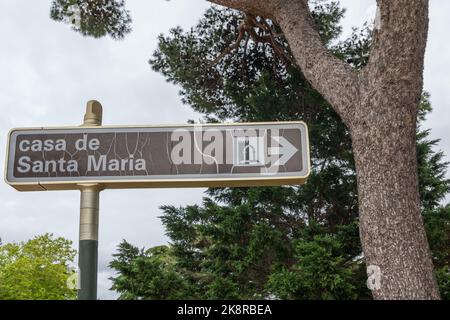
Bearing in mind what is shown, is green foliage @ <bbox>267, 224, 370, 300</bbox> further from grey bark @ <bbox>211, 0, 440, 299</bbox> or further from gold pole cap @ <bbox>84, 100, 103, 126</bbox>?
gold pole cap @ <bbox>84, 100, 103, 126</bbox>

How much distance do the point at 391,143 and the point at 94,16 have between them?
23.8 ft

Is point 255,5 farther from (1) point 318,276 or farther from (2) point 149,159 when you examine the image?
(2) point 149,159

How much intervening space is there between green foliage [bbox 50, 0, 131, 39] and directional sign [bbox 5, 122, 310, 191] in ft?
23.8

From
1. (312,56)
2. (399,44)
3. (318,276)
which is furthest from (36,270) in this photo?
(399,44)

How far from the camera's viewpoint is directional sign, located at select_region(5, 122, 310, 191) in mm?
2957

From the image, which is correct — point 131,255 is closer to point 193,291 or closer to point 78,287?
point 193,291

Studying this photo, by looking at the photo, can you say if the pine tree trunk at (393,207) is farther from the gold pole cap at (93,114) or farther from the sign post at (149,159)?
the gold pole cap at (93,114)

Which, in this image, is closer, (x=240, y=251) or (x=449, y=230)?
(x=240, y=251)

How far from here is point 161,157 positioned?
2.99 metres

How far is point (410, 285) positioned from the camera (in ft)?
13.8

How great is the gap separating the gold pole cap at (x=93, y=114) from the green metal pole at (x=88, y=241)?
0.02m

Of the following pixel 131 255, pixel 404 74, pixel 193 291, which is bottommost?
pixel 193 291

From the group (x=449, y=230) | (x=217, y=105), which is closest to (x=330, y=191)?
(x=449, y=230)
